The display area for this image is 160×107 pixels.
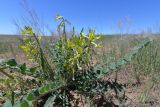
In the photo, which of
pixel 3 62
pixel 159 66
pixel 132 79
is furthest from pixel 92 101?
pixel 159 66

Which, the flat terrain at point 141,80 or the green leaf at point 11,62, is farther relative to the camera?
the flat terrain at point 141,80

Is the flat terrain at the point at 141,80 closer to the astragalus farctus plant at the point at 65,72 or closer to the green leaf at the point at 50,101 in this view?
the astragalus farctus plant at the point at 65,72

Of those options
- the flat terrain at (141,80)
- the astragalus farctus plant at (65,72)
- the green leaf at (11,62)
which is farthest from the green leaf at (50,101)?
the flat terrain at (141,80)

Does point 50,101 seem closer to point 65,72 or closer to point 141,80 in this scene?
point 65,72

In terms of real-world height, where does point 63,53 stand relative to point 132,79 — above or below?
above

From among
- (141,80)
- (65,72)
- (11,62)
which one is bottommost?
(141,80)

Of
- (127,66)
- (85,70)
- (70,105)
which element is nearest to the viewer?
(70,105)

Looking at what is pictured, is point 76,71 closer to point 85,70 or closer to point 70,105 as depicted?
point 85,70

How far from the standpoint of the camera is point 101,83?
11.7ft

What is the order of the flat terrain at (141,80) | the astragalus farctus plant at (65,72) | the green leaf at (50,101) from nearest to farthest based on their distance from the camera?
the green leaf at (50,101), the astragalus farctus plant at (65,72), the flat terrain at (141,80)

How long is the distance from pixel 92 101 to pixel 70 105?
0.74 ft

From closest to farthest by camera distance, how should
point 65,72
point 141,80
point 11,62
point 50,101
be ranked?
point 50,101, point 11,62, point 65,72, point 141,80

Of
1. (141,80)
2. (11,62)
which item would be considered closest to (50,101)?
(11,62)

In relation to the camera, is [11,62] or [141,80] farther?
[141,80]
